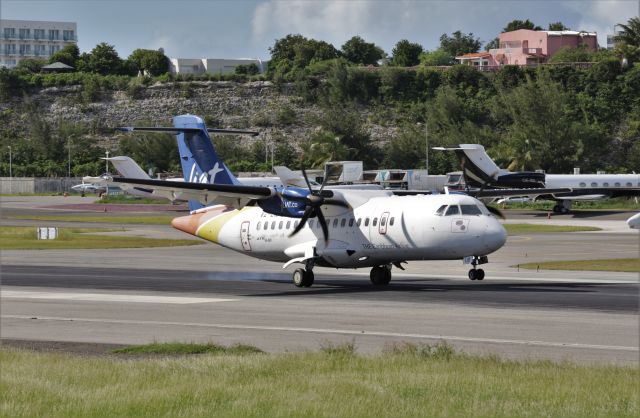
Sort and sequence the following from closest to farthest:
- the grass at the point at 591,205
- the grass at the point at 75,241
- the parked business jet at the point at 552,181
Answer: the grass at the point at 75,241
the parked business jet at the point at 552,181
the grass at the point at 591,205

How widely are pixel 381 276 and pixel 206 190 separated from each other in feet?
23.3

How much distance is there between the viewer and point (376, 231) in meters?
36.4

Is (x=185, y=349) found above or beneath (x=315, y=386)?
beneath

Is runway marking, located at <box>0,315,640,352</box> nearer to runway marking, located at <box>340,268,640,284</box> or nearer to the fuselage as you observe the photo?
the fuselage

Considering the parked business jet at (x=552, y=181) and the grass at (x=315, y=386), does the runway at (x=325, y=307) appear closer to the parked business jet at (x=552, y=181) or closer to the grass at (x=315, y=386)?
the grass at (x=315, y=386)

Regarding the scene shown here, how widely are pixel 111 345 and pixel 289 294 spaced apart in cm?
1318

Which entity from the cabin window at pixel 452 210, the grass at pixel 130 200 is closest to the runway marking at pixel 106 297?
the cabin window at pixel 452 210

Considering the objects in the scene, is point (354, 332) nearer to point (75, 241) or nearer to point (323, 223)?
point (323, 223)

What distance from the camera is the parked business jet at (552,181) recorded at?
92000mm

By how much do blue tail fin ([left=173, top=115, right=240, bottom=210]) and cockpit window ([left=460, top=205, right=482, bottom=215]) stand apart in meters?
12.6

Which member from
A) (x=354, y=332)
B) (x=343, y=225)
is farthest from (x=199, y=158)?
(x=354, y=332)

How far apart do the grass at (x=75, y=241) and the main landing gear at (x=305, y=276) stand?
2676 centimetres

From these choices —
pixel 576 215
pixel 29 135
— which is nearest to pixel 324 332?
pixel 576 215

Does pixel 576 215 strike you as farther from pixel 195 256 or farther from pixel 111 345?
pixel 111 345
